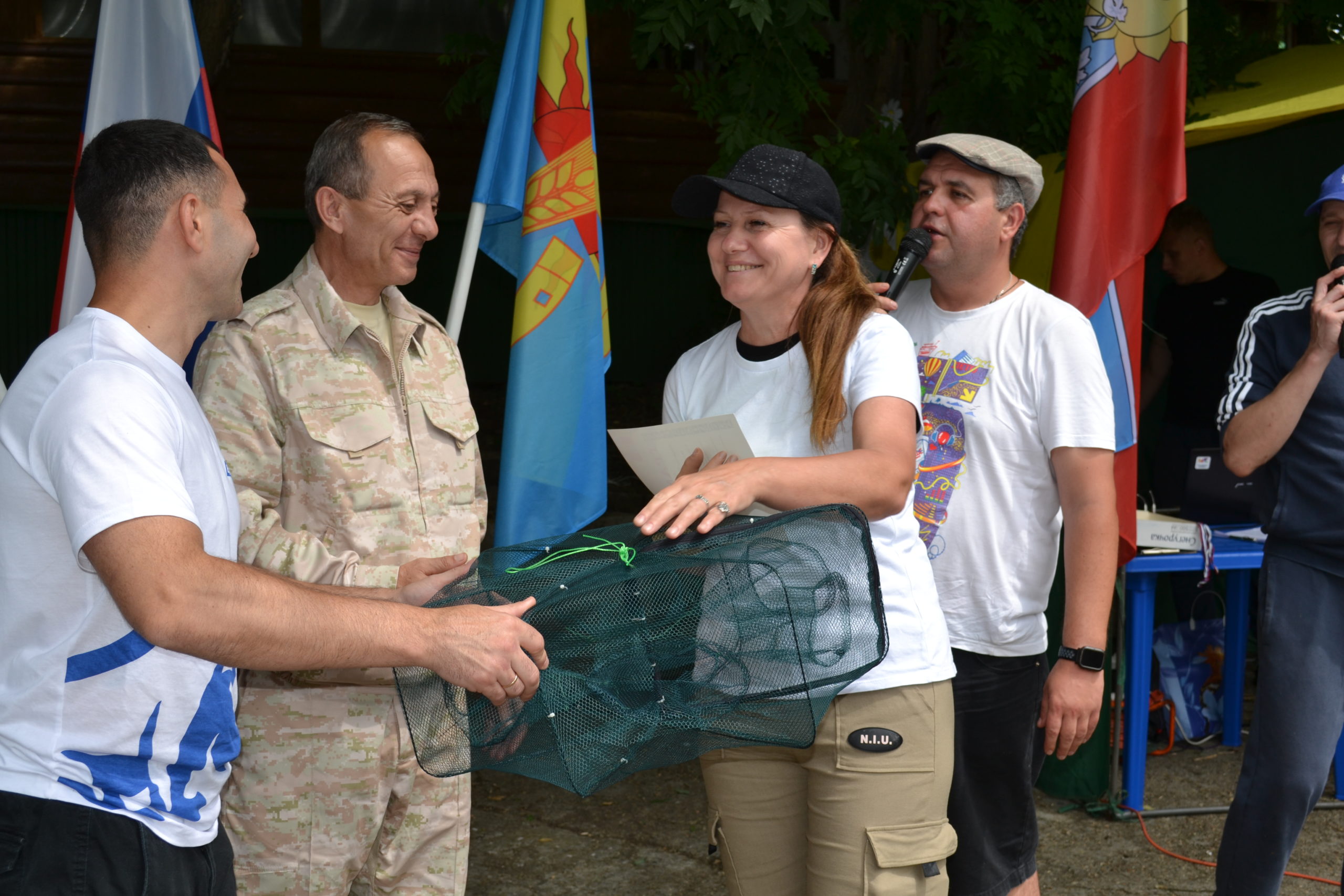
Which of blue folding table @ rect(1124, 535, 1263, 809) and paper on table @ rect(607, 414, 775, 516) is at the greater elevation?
paper on table @ rect(607, 414, 775, 516)

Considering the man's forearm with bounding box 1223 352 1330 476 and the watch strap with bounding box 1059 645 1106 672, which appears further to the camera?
the man's forearm with bounding box 1223 352 1330 476

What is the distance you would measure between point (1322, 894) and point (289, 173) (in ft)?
44.3

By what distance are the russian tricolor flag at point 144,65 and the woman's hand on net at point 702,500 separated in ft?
8.60

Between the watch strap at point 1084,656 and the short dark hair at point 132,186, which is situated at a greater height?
the short dark hair at point 132,186

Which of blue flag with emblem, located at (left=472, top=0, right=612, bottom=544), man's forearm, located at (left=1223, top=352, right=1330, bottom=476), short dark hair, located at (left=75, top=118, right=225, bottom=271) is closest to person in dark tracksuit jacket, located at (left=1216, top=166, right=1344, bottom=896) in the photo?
man's forearm, located at (left=1223, top=352, right=1330, bottom=476)

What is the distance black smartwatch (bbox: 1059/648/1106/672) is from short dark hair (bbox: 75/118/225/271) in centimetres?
204

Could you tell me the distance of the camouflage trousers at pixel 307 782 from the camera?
2236 mm

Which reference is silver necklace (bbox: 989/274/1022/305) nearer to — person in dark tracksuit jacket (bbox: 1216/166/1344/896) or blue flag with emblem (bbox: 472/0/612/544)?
person in dark tracksuit jacket (bbox: 1216/166/1344/896)

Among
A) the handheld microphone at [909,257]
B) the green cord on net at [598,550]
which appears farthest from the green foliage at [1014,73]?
the green cord on net at [598,550]

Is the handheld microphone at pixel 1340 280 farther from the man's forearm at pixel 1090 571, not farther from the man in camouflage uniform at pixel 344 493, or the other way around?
the man in camouflage uniform at pixel 344 493

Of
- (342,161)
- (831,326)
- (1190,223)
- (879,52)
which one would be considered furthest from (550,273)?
(1190,223)

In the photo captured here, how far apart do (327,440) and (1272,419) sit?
2315 mm

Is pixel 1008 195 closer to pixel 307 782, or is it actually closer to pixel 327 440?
pixel 327 440

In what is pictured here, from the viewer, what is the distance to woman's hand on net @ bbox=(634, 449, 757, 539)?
5.69ft
